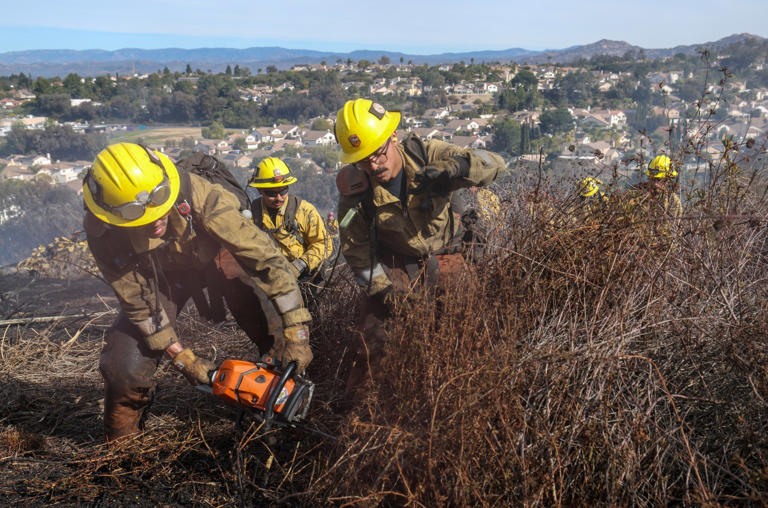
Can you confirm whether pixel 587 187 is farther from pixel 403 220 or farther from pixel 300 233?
pixel 300 233

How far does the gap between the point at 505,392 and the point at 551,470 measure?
333 mm

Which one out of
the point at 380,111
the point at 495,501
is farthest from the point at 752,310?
the point at 380,111

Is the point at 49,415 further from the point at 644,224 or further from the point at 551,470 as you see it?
the point at 644,224

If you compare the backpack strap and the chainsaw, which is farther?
the backpack strap

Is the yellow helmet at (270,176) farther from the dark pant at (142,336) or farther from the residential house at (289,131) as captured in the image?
the residential house at (289,131)

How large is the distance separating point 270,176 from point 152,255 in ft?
7.41

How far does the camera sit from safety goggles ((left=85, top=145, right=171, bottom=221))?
2.70m

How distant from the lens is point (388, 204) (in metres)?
3.27

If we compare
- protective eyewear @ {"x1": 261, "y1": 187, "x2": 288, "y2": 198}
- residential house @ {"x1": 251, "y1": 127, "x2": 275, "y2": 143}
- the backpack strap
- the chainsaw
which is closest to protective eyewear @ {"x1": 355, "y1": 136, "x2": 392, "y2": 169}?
the backpack strap

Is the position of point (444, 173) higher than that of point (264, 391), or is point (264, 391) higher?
point (444, 173)

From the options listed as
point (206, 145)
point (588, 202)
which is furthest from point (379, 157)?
point (206, 145)

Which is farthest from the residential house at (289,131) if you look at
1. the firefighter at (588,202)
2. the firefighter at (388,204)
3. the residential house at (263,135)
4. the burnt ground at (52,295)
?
the firefighter at (588,202)

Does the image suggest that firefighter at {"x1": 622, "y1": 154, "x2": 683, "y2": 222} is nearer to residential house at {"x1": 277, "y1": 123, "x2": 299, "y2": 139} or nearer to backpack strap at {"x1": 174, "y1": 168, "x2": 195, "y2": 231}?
backpack strap at {"x1": 174, "y1": 168, "x2": 195, "y2": 231}

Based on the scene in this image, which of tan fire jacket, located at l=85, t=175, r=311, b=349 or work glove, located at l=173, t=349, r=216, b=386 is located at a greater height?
tan fire jacket, located at l=85, t=175, r=311, b=349
